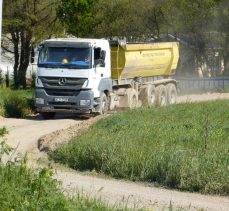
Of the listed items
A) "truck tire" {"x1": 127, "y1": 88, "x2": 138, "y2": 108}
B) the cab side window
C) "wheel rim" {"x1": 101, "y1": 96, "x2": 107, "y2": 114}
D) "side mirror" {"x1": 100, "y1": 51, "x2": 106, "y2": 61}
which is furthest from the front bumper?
"truck tire" {"x1": 127, "y1": 88, "x2": 138, "y2": 108}

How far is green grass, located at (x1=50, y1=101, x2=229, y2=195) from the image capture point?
38.3 feet

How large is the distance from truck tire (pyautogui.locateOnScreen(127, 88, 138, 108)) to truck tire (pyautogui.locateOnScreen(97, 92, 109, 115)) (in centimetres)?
175

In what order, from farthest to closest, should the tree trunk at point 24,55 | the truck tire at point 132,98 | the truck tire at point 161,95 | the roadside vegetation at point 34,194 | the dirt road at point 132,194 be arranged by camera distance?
the tree trunk at point 24,55 → the truck tire at point 161,95 → the truck tire at point 132,98 → the dirt road at point 132,194 → the roadside vegetation at point 34,194

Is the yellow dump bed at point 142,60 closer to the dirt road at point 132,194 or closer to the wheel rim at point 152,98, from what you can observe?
the wheel rim at point 152,98

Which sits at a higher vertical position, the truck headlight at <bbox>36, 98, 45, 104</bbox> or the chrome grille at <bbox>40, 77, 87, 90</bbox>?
the chrome grille at <bbox>40, 77, 87, 90</bbox>

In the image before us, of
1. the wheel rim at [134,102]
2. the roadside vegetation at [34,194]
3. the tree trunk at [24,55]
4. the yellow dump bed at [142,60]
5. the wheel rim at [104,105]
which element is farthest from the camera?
the tree trunk at [24,55]

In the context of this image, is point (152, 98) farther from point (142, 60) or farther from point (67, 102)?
point (67, 102)

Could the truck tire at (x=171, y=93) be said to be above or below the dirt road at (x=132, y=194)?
above

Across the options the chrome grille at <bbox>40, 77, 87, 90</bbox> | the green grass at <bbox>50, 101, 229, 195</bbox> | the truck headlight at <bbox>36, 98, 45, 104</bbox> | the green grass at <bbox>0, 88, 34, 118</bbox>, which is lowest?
the green grass at <bbox>50, 101, 229, 195</bbox>

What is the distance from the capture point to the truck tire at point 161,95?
1119 inches

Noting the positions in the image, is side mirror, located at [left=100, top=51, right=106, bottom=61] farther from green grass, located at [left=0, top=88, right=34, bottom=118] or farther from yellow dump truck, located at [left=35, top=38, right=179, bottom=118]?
green grass, located at [left=0, top=88, right=34, bottom=118]

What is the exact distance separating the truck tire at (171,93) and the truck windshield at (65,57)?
8.11 meters

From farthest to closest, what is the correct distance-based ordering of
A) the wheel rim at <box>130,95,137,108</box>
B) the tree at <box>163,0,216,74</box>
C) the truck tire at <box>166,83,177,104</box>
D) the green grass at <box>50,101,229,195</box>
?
the tree at <box>163,0,216,74</box>
the truck tire at <box>166,83,177,104</box>
the wheel rim at <box>130,95,137,108</box>
the green grass at <box>50,101,229,195</box>

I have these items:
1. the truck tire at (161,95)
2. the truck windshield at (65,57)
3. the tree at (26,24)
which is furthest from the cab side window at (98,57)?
the tree at (26,24)
